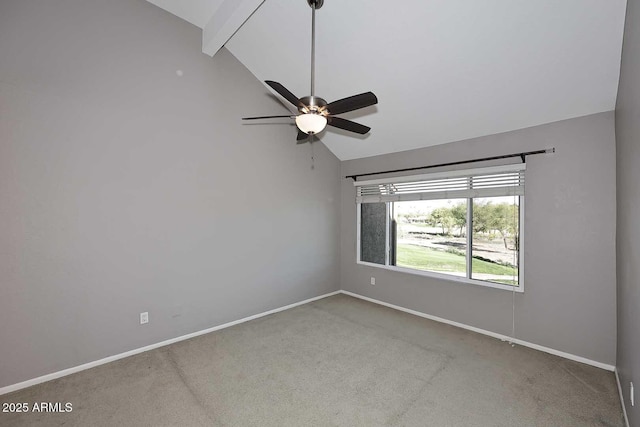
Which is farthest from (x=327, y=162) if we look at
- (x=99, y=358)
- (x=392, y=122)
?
(x=99, y=358)

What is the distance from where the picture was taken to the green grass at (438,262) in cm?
338

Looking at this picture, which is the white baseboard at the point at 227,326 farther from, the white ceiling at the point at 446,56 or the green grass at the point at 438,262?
the white ceiling at the point at 446,56

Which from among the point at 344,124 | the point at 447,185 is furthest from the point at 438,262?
the point at 344,124

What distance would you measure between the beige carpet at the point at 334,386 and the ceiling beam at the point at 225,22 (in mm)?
3374

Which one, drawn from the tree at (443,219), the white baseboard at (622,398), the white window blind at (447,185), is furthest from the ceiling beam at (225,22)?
the white baseboard at (622,398)

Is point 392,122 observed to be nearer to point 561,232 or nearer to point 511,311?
point 561,232

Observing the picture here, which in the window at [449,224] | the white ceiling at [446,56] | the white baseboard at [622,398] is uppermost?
the white ceiling at [446,56]

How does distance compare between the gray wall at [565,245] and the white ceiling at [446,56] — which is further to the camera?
the gray wall at [565,245]

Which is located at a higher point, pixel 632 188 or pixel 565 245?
pixel 632 188

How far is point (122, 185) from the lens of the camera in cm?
275

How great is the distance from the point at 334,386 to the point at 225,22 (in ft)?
11.9

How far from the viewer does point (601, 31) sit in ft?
6.77

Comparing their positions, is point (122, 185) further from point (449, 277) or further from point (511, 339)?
point (511, 339)

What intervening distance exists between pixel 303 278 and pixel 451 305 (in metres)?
2.13
